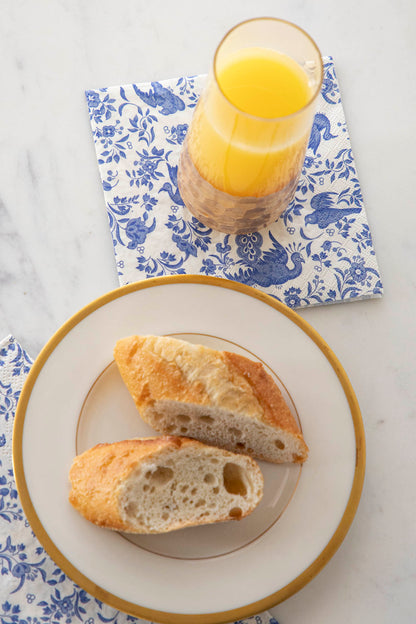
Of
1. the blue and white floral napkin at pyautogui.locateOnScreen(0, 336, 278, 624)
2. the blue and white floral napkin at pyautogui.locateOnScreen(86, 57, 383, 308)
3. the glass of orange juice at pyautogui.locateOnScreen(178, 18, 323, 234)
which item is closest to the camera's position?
A: the glass of orange juice at pyautogui.locateOnScreen(178, 18, 323, 234)

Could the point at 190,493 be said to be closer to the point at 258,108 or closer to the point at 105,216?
the point at 105,216

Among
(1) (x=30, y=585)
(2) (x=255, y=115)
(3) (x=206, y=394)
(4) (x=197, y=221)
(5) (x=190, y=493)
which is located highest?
(2) (x=255, y=115)

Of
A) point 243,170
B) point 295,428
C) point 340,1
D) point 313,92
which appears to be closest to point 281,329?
point 295,428

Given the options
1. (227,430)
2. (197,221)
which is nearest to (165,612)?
(227,430)

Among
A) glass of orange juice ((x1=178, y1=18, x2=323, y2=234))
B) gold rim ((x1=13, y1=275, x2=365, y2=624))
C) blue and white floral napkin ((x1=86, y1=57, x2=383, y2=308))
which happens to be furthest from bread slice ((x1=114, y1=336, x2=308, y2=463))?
glass of orange juice ((x1=178, y1=18, x2=323, y2=234))

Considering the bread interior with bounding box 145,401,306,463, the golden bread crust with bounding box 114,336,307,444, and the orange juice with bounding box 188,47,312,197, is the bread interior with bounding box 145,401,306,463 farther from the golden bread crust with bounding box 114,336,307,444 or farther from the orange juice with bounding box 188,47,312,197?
the orange juice with bounding box 188,47,312,197

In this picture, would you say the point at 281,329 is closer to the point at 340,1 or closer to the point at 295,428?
the point at 295,428
